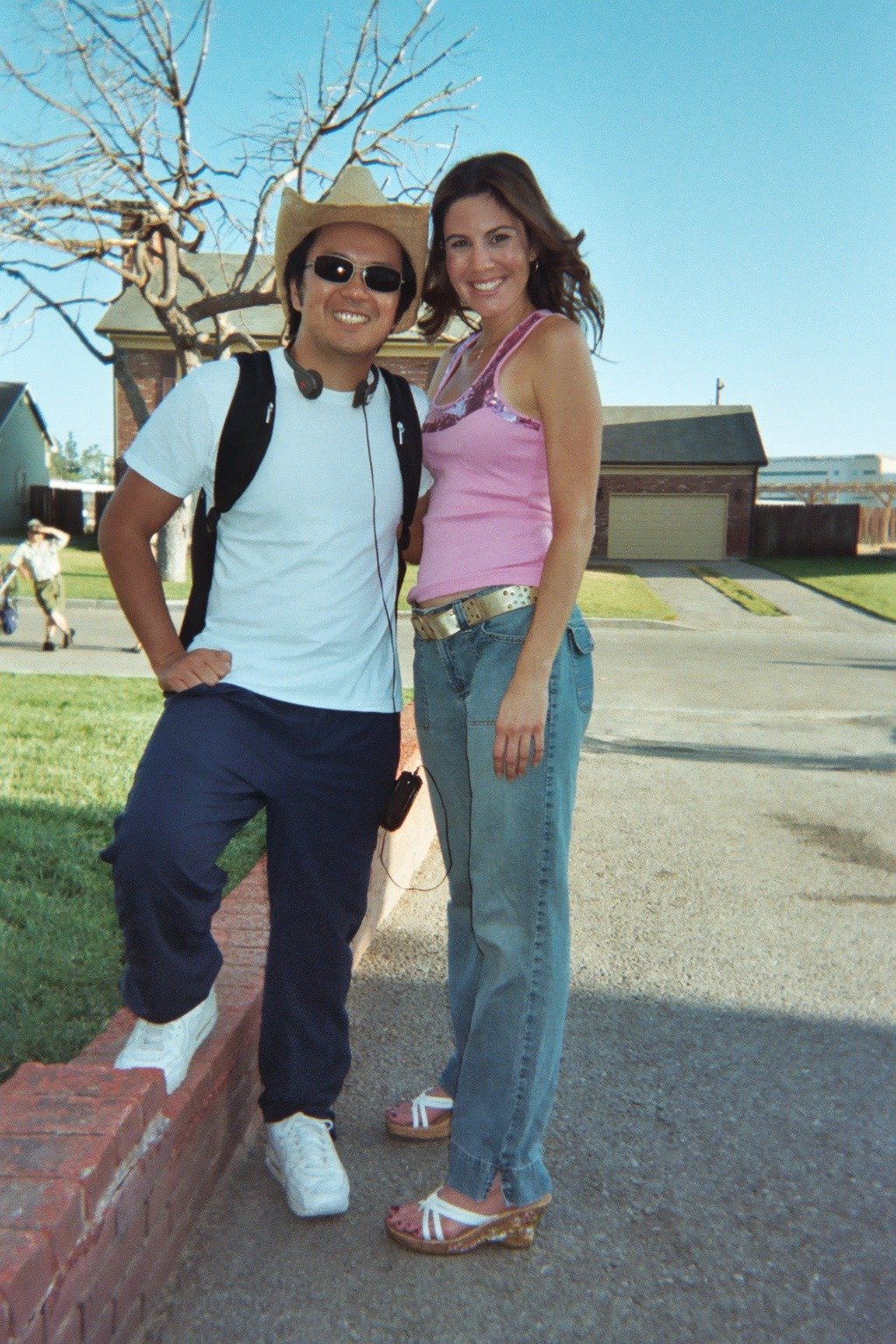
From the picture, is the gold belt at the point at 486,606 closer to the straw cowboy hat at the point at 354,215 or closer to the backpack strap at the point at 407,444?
the backpack strap at the point at 407,444

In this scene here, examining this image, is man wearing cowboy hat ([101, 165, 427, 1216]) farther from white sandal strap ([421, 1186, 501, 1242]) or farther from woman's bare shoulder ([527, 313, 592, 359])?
woman's bare shoulder ([527, 313, 592, 359])

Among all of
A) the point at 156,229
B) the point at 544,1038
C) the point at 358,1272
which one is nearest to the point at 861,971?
the point at 544,1038

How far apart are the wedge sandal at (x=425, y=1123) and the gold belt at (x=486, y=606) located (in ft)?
3.91

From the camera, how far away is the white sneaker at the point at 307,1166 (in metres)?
2.53

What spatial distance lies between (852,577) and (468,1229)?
27.9 m

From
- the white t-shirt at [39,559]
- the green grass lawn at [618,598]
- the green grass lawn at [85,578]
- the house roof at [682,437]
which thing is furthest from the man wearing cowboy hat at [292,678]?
the house roof at [682,437]

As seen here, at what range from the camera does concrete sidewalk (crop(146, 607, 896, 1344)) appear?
7.47ft

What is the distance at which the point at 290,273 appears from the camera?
2807 mm

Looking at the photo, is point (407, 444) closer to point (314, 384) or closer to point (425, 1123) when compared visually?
point (314, 384)

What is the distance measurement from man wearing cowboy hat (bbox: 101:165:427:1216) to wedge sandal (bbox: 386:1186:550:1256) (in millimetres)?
196

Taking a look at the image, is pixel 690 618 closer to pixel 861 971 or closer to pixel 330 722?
pixel 861 971

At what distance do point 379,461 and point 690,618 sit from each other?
1810 centimetres

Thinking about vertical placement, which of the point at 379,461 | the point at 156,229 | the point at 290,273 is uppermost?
the point at 156,229

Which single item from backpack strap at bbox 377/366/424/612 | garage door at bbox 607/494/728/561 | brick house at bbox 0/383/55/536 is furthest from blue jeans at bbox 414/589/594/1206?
brick house at bbox 0/383/55/536
